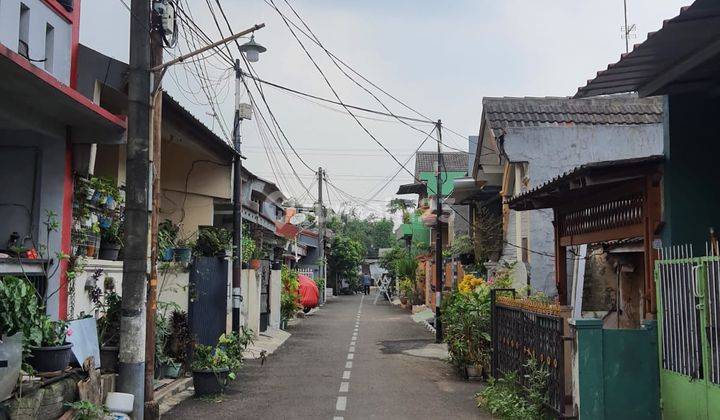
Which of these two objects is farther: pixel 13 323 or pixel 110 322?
pixel 110 322

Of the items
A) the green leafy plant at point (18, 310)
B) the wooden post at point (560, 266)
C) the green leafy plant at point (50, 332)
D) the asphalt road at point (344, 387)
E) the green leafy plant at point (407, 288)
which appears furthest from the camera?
the green leafy plant at point (407, 288)

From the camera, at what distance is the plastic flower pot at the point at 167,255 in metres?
12.1

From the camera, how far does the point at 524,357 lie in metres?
9.80

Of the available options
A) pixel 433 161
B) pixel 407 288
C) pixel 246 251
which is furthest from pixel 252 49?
pixel 433 161

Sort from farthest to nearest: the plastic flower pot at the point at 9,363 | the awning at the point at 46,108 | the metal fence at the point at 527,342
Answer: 1. the metal fence at the point at 527,342
2. the awning at the point at 46,108
3. the plastic flower pot at the point at 9,363

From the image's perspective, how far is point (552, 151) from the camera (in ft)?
52.5

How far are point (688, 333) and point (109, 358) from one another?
647 centimetres

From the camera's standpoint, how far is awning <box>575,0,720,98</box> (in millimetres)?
5784

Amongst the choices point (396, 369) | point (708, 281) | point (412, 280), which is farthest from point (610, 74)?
point (412, 280)

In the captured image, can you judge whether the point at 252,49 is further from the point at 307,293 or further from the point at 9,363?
the point at 307,293

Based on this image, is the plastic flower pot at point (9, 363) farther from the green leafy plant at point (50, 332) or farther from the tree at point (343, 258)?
the tree at point (343, 258)

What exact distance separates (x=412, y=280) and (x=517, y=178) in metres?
23.0

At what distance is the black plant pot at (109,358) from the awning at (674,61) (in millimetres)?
6300

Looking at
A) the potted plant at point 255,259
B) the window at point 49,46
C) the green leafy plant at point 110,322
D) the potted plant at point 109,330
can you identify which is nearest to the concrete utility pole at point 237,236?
the potted plant at point 255,259
